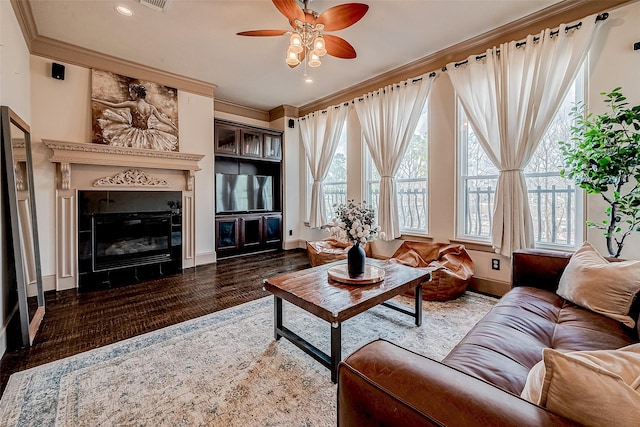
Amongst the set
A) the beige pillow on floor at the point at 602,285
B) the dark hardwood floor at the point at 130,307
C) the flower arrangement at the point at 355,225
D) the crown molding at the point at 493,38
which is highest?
the crown molding at the point at 493,38

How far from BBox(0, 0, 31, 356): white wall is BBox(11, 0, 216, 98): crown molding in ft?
0.48

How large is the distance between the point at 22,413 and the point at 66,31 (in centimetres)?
373

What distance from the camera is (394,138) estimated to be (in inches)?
157

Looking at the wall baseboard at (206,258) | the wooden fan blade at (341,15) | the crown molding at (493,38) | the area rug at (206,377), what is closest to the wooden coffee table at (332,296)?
the area rug at (206,377)

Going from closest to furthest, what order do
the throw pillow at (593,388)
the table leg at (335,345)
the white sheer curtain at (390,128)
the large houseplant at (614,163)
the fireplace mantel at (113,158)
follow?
the throw pillow at (593,388), the table leg at (335,345), the large houseplant at (614,163), the fireplace mantel at (113,158), the white sheer curtain at (390,128)

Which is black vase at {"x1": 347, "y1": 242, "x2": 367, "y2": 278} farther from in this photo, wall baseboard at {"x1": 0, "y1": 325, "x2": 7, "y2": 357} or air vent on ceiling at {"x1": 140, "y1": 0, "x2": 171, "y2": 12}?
air vent on ceiling at {"x1": 140, "y1": 0, "x2": 171, "y2": 12}

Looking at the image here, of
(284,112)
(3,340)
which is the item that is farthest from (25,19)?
(284,112)

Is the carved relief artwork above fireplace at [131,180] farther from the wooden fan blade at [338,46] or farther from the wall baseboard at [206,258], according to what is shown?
the wooden fan blade at [338,46]

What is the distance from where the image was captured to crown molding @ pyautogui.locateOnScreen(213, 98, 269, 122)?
5352 mm

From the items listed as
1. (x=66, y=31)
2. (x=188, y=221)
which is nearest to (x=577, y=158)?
(x=188, y=221)

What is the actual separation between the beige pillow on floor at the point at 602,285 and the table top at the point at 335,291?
37.0 inches

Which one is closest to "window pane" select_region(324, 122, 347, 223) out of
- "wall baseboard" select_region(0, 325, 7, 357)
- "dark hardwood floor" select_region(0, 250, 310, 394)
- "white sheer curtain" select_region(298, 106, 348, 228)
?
"white sheer curtain" select_region(298, 106, 348, 228)

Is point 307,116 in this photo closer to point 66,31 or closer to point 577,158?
point 66,31

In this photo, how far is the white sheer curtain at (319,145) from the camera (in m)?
5.04
